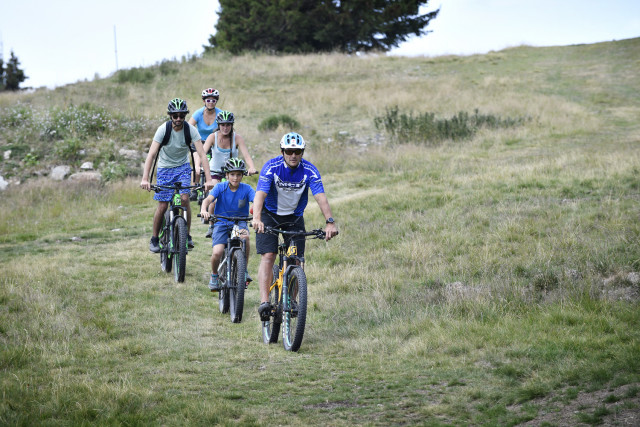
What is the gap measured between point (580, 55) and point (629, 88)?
10583 mm

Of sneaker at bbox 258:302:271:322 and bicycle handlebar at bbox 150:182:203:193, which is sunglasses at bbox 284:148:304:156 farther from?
bicycle handlebar at bbox 150:182:203:193

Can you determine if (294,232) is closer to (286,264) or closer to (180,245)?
(286,264)

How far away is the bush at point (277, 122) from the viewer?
24.3 m

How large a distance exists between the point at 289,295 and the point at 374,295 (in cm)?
211

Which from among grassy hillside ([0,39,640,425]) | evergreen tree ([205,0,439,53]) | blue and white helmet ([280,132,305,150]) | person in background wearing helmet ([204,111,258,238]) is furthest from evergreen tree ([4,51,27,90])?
blue and white helmet ([280,132,305,150])

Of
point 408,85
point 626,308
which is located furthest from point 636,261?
point 408,85

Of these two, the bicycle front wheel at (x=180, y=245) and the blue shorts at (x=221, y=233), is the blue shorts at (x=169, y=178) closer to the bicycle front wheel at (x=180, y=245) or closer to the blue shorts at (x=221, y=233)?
the bicycle front wheel at (x=180, y=245)

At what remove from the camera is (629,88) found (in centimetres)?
2991

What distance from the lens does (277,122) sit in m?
24.5

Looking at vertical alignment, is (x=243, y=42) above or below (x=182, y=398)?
above

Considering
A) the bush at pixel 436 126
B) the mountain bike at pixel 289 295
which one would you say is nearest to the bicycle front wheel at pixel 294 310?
the mountain bike at pixel 289 295

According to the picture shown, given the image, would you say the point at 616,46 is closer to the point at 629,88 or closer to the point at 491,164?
the point at 629,88

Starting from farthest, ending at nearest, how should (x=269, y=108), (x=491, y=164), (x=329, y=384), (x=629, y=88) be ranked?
(x=629, y=88), (x=269, y=108), (x=491, y=164), (x=329, y=384)

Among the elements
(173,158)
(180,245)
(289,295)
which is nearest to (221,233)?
(180,245)
